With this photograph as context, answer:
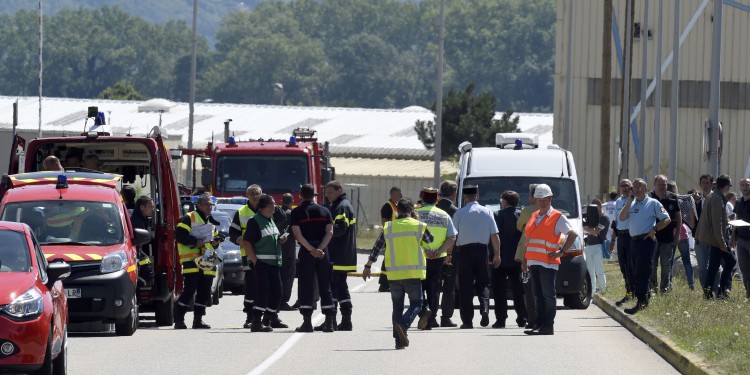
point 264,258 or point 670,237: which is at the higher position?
point 670,237

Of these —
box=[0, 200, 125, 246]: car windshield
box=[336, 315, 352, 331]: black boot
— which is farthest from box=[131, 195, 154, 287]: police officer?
box=[336, 315, 352, 331]: black boot

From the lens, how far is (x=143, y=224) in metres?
21.5

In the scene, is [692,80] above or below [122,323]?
above

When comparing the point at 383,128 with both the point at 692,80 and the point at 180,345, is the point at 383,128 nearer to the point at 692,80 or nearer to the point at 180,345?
the point at 692,80

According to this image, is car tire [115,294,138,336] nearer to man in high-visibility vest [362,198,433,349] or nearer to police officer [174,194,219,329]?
police officer [174,194,219,329]

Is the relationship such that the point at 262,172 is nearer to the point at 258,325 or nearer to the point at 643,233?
the point at 643,233

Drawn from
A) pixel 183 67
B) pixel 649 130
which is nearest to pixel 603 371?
pixel 649 130

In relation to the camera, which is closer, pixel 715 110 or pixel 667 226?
pixel 667 226

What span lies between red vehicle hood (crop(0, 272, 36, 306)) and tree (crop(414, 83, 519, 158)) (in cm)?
6571

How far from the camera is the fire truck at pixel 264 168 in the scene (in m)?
32.7

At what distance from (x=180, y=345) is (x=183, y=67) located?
160m

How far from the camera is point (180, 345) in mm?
18469

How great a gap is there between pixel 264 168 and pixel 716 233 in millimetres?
12214

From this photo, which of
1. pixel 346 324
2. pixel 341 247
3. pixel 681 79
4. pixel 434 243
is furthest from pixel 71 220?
pixel 681 79
